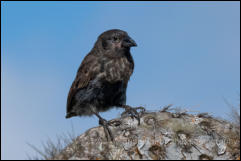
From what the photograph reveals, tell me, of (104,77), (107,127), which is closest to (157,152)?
(107,127)

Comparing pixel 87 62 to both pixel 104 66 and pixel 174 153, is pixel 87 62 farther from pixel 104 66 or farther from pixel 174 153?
pixel 174 153

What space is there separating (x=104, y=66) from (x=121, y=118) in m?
1.23

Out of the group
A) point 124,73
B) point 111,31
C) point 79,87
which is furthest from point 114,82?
point 111,31

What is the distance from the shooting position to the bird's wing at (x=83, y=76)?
6.52 m

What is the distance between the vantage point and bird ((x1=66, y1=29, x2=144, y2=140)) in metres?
6.38

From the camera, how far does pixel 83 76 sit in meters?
6.70

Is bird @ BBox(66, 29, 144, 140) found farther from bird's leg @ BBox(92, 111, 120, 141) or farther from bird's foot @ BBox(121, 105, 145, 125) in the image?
bird's leg @ BBox(92, 111, 120, 141)

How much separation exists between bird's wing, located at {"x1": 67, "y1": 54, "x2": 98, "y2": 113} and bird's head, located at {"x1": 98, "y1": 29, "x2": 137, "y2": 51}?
363 mm

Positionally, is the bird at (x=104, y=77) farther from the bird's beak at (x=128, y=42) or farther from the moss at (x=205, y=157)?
the moss at (x=205, y=157)

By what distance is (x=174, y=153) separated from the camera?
185 inches

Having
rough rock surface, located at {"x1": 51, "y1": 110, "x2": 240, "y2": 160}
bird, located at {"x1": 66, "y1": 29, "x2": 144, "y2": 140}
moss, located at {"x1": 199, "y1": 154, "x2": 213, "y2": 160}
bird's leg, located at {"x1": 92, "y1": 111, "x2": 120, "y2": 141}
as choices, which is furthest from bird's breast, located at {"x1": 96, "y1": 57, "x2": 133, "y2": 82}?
moss, located at {"x1": 199, "y1": 154, "x2": 213, "y2": 160}

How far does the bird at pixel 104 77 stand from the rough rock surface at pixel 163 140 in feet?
2.80

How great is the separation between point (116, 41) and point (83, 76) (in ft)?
2.88

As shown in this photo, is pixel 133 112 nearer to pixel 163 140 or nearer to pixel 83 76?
pixel 163 140
